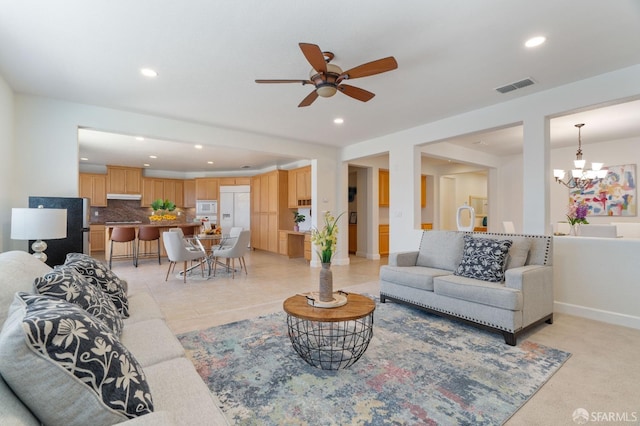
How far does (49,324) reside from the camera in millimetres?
865

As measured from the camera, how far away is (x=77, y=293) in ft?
4.95

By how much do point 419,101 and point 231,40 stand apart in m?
2.49

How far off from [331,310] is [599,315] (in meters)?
3.10

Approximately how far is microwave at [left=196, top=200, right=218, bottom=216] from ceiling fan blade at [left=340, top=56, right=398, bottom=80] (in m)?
7.81

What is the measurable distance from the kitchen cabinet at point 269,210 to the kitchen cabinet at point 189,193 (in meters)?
2.02

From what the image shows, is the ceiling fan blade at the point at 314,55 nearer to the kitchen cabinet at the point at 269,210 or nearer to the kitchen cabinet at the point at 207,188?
the kitchen cabinet at the point at 269,210

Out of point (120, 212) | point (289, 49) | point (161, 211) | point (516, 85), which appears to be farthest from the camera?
point (120, 212)

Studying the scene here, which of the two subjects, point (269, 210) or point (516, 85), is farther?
point (269, 210)

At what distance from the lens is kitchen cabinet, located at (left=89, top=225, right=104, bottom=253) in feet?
26.4

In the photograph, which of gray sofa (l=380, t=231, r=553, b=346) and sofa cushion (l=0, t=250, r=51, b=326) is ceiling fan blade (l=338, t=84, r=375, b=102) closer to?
gray sofa (l=380, t=231, r=553, b=346)

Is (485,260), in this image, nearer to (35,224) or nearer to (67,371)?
(67,371)

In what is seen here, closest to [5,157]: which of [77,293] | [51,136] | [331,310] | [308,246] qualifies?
[51,136]

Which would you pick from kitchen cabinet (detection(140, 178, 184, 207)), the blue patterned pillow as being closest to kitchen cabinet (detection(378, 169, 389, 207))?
the blue patterned pillow

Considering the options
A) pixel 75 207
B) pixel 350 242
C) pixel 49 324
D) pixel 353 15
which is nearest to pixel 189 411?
pixel 49 324
